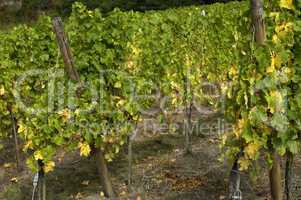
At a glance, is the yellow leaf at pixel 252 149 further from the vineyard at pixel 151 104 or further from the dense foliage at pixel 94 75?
the dense foliage at pixel 94 75

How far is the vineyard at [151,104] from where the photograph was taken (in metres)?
4.37

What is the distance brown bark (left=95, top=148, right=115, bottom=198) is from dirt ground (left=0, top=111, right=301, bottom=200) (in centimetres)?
17

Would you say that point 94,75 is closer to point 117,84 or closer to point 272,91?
point 117,84

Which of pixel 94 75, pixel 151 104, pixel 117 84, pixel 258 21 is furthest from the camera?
pixel 151 104

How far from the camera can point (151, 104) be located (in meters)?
7.42

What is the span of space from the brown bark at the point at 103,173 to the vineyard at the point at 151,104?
1 cm

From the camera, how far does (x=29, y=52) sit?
25.5 ft

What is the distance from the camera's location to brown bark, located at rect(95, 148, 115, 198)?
6.40 m

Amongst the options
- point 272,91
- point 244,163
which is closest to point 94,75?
point 244,163

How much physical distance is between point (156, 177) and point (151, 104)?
3.44 feet

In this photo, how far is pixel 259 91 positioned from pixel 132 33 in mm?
2696

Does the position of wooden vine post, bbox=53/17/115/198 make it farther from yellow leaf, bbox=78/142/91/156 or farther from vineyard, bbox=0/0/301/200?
yellow leaf, bbox=78/142/91/156

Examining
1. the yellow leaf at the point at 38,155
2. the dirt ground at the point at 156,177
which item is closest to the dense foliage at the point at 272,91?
the dirt ground at the point at 156,177

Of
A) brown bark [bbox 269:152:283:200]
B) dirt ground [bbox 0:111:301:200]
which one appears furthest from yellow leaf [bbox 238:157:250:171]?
dirt ground [bbox 0:111:301:200]
